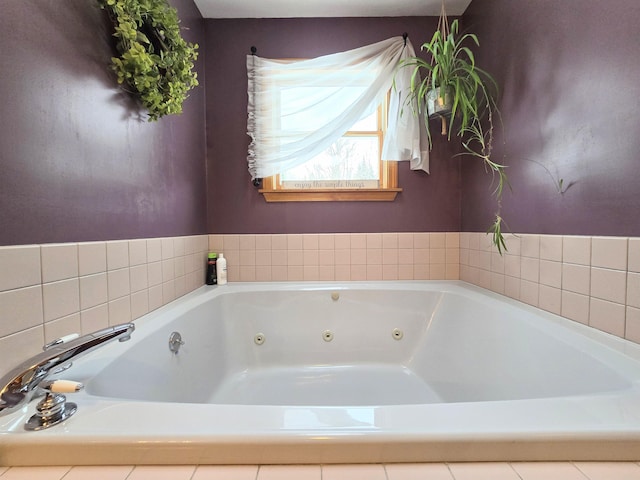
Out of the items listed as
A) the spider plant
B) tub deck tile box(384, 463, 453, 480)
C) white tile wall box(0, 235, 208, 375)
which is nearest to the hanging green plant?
white tile wall box(0, 235, 208, 375)

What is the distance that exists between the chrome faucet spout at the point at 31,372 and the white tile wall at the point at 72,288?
173 mm

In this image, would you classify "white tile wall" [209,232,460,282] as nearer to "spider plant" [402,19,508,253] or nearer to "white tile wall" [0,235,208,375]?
"spider plant" [402,19,508,253]

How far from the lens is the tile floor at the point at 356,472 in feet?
1.40

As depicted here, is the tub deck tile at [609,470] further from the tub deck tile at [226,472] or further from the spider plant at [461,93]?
the spider plant at [461,93]

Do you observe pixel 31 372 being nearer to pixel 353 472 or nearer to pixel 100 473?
pixel 100 473

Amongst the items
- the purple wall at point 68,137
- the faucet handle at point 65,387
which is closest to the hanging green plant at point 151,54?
the purple wall at point 68,137

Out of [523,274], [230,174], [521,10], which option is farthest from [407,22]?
[523,274]

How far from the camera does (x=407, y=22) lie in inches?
68.6

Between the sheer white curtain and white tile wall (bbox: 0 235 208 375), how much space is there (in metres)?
0.88

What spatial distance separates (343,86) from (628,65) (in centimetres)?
128

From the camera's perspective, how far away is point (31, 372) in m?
0.48

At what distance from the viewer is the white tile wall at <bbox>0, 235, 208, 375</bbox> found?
24.0 inches

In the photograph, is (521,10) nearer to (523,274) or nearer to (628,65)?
(628,65)

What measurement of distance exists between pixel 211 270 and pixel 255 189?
587 millimetres
